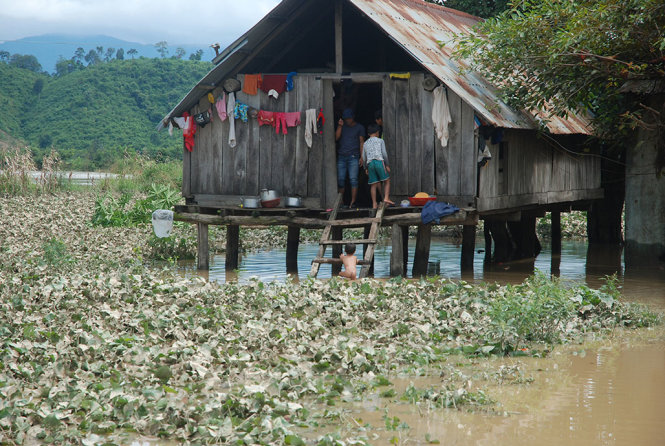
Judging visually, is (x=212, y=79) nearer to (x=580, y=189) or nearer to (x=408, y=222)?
(x=408, y=222)

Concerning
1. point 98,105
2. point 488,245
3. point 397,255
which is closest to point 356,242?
point 397,255

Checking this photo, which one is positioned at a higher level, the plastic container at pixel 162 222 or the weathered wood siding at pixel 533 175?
the weathered wood siding at pixel 533 175

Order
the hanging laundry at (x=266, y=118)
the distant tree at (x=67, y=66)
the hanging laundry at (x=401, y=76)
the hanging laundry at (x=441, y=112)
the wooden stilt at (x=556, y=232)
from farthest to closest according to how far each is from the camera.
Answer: the distant tree at (x=67, y=66) → the wooden stilt at (x=556, y=232) → the hanging laundry at (x=266, y=118) → the hanging laundry at (x=401, y=76) → the hanging laundry at (x=441, y=112)

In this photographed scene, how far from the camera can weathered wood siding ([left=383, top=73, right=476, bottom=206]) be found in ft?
46.0

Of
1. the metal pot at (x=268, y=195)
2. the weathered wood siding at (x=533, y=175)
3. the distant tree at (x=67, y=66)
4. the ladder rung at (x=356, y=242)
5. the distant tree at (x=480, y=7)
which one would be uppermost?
the distant tree at (x=67, y=66)

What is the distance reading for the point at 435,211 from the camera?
13.7m

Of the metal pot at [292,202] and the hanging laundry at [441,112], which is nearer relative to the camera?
the hanging laundry at [441,112]

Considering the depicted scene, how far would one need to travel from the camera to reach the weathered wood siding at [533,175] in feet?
48.7

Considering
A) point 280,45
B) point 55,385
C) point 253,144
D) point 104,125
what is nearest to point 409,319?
point 55,385

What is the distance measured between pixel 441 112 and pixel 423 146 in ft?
2.38

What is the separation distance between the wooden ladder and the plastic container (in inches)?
173

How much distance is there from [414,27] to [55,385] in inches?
433

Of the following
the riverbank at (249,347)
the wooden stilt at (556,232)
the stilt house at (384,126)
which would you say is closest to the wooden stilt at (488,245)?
the stilt house at (384,126)

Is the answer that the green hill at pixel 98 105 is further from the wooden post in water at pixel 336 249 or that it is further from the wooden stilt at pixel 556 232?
the wooden post in water at pixel 336 249
